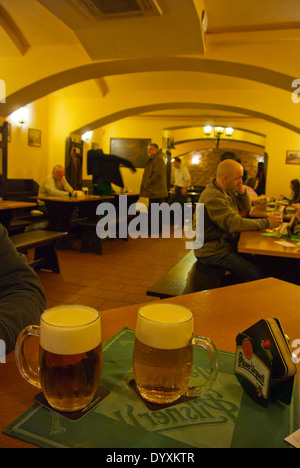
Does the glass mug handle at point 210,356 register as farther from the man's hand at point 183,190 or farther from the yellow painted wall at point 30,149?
the man's hand at point 183,190

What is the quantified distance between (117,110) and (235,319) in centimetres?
812

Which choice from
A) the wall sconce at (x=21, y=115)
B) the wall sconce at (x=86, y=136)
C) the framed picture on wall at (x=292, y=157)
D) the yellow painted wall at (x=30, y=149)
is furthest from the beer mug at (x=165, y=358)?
the framed picture on wall at (x=292, y=157)

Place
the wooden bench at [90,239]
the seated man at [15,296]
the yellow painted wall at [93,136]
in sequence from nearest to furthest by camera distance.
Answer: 1. the seated man at [15,296]
2. the wooden bench at [90,239]
3. the yellow painted wall at [93,136]

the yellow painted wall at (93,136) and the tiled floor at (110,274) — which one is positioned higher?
the yellow painted wall at (93,136)

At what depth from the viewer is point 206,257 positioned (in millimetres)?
2922

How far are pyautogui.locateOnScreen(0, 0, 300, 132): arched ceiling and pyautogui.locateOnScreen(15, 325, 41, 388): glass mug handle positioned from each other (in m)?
4.36

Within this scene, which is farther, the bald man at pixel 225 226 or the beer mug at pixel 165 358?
the bald man at pixel 225 226

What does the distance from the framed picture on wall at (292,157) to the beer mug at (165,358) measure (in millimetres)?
10379

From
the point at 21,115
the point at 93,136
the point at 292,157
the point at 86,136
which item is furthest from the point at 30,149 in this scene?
the point at 292,157

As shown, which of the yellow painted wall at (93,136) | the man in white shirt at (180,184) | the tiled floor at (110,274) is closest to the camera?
the tiled floor at (110,274)

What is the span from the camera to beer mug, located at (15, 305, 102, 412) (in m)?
0.55

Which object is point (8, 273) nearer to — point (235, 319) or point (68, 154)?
point (235, 319)

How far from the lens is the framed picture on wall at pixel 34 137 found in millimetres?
8188

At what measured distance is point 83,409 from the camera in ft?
1.92
